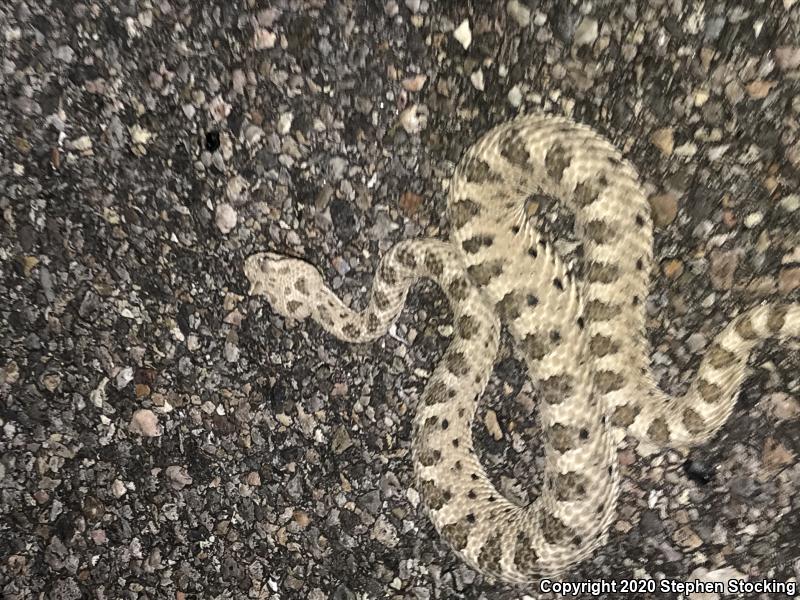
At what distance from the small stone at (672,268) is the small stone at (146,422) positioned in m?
2.87

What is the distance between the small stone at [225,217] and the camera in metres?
3.97

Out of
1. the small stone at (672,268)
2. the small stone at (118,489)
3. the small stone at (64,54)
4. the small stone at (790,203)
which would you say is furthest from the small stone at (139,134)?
the small stone at (790,203)

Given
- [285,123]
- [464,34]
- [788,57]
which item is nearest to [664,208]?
[788,57]

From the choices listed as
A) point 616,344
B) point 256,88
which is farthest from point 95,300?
point 616,344

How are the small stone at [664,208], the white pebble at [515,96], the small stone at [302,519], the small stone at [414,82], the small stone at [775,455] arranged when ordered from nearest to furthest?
the small stone at [775,455] → the small stone at [664,208] → the white pebble at [515,96] → the small stone at [414,82] → the small stone at [302,519]

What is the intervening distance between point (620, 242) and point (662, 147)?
48 centimetres

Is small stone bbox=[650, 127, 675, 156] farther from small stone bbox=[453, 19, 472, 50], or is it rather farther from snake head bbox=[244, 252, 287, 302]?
snake head bbox=[244, 252, 287, 302]

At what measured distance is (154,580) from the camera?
430cm

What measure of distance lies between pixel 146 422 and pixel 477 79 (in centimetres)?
263

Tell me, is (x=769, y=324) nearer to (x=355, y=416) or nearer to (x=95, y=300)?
(x=355, y=416)

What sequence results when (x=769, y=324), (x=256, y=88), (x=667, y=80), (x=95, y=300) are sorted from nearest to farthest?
(x=769, y=324) < (x=667, y=80) < (x=256, y=88) < (x=95, y=300)

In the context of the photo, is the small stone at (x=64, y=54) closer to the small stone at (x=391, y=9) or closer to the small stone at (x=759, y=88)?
the small stone at (x=391, y=9)

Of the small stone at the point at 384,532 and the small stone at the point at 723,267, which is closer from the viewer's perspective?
the small stone at the point at 723,267

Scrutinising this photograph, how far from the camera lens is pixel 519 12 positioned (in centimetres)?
346
